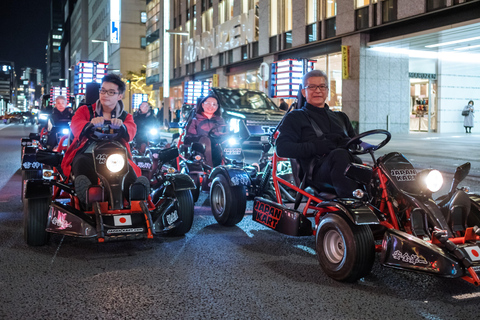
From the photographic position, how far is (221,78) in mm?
40188

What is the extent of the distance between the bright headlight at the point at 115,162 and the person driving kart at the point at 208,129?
11.5ft

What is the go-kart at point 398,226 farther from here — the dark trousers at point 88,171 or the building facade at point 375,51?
the building facade at point 375,51

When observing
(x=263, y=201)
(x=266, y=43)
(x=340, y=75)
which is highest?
(x=266, y=43)

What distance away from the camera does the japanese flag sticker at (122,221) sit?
15.8 ft

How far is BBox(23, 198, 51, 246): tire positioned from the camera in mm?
5055

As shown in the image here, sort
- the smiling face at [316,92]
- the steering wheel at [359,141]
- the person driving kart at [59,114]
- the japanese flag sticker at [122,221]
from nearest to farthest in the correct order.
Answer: the steering wheel at [359,141] → the japanese flag sticker at [122,221] → the smiling face at [316,92] → the person driving kart at [59,114]

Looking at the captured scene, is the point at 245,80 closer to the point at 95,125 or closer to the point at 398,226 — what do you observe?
the point at 95,125

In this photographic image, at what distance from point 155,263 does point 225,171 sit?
1948mm

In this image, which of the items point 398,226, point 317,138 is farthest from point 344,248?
point 317,138

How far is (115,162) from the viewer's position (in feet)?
17.5

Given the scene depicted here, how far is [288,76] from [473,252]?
19.9 metres

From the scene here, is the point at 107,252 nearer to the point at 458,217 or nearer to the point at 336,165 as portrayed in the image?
the point at 336,165

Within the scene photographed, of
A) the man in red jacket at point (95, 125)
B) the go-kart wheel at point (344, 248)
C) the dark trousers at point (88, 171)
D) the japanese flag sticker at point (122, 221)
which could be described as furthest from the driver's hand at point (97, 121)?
the go-kart wheel at point (344, 248)

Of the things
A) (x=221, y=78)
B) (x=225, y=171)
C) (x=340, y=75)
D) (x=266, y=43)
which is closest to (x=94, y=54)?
(x=221, y=78)
